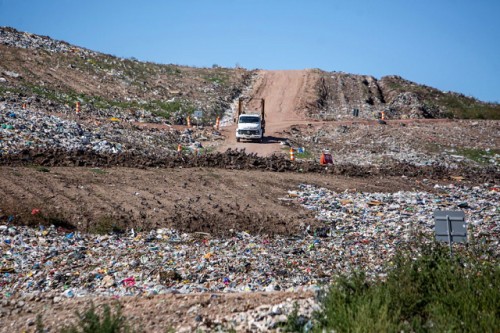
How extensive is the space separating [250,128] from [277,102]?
1543 cm

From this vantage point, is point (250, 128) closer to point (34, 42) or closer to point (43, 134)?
point (43, 134)

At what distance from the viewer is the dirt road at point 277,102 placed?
112 feet

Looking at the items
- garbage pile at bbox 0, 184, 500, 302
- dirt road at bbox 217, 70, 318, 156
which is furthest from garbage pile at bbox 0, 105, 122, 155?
garbage pile at bbox 0, 184, 500, 302

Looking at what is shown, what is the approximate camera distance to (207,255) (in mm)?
14016

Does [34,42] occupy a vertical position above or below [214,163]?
above

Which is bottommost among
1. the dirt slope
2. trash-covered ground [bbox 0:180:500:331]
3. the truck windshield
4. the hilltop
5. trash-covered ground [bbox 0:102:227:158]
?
trash-covered ground [bbox 0:180:500:331]

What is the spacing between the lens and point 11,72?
39.6 metres

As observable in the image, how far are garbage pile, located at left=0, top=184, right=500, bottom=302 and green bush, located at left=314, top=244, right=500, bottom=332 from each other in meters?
1.03

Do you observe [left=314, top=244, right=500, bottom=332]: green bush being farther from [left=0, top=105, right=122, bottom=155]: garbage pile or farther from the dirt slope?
[left=0, top=105, right=122, bottom=155]: garbage pile

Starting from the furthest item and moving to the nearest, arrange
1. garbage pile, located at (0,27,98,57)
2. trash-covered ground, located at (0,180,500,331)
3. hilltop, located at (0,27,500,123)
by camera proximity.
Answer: garbage pile, located at (0,27,98,57) → hilltop, located at (0,27,500,123) → trash-covered ground, located at (0,180,500,331)

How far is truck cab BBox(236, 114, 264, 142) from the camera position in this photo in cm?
3422

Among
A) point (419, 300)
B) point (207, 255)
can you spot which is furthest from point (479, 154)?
point (419, 300)

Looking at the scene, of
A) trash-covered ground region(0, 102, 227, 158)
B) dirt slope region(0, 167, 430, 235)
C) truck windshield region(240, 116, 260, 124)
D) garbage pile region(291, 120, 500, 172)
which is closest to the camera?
dirt slope region(0, 167, 430, 235)

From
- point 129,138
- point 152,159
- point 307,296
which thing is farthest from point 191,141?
point 307,296
